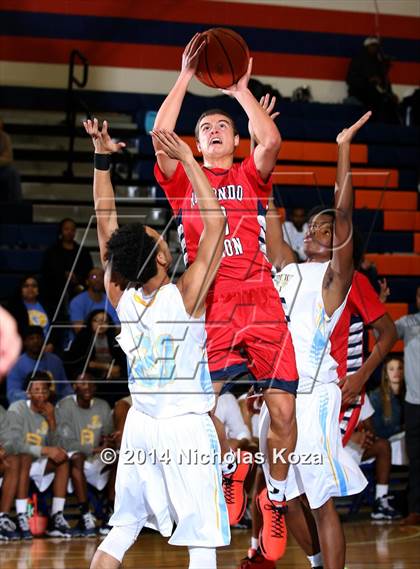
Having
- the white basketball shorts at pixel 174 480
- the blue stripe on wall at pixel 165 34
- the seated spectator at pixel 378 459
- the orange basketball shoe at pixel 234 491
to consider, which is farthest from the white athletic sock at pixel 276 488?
the blue stripe on wall at pixel 165 34

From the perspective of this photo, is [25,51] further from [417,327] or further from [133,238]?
[133,238]

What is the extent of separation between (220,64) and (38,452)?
14.0 ft

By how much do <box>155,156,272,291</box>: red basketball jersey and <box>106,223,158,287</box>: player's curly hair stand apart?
91cm

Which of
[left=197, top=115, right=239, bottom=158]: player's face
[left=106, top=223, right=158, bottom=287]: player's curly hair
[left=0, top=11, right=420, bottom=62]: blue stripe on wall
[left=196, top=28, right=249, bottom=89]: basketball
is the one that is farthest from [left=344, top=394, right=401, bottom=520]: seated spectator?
[left=0, top=11, right=420, bottom=62]: blue stripe on wall

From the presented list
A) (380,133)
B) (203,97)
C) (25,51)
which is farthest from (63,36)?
(380,133)

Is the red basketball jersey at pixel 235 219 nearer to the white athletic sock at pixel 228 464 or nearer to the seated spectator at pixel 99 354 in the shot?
the white athletic sock at pixel 228 464

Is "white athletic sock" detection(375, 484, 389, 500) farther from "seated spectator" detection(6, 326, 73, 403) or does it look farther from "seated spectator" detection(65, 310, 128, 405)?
"seated spectator" detection(6, 326, 73, 403)

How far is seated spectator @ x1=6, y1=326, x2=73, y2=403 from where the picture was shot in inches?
349

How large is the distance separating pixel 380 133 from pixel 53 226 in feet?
16.7

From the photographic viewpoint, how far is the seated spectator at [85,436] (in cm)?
842

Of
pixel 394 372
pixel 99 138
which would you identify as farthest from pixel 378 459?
pixel 99 138

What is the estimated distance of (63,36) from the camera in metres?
14.4

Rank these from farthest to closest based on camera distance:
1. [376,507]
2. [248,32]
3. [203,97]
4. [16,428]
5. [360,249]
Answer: [248,32], [203,97], [376,507], [16,428], [360,249]

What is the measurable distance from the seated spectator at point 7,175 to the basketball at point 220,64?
6.92 meters
